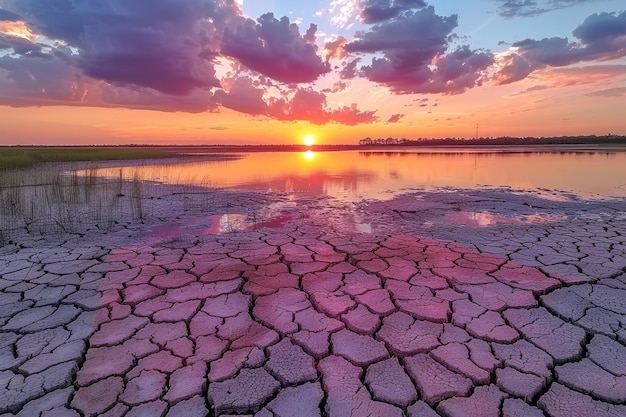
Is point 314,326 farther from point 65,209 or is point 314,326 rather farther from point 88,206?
point 88,206

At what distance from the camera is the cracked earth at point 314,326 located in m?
2.13

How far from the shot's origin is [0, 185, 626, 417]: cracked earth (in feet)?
7.00

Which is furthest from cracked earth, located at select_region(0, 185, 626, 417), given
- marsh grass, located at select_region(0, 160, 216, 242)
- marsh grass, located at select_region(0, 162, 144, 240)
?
marsh grass, located at select_region(0, 160, 216, 242)

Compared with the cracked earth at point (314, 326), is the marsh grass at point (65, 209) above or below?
above

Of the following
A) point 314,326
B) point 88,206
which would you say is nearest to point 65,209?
point 88,206

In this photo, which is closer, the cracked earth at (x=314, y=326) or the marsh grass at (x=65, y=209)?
the cracked earth at (x=314, y=326)

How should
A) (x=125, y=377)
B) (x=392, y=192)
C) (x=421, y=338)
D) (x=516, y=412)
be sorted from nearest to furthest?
(x=516, y=412), (x=125, y=377), (x=421, y=338), (x=392, y=192)

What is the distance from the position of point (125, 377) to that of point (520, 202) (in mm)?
9355

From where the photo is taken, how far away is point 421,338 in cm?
272

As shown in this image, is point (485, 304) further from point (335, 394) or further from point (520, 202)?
point (520, 202)

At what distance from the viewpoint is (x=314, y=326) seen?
2902 millimetres

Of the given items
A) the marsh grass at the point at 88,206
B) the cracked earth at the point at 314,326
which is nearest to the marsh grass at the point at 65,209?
the marsh grass at the point at 88,206

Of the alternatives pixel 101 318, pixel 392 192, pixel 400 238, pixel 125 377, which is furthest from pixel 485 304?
pixel 392 192

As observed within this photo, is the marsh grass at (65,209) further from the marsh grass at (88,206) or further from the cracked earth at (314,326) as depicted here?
the cracked earth at (314,326)
